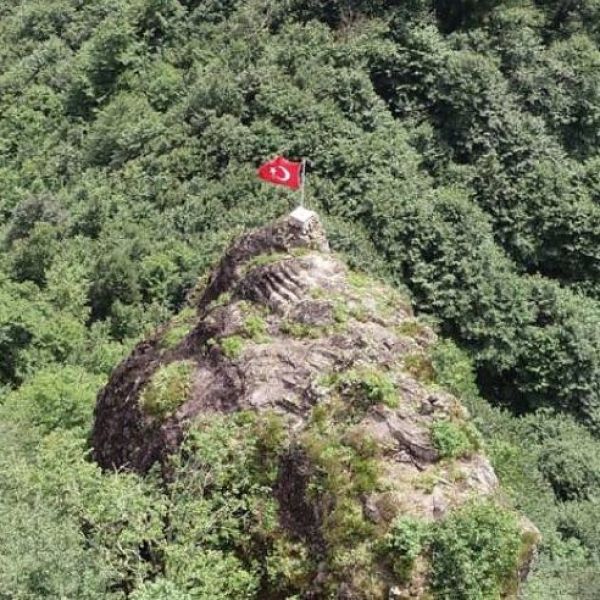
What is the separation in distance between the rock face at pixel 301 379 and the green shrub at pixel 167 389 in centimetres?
4

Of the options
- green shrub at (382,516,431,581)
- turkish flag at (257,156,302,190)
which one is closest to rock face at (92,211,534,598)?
green shrub at (382,516,431,581)

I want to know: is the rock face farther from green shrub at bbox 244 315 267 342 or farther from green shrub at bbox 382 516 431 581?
green shrub at bbox 382 516 431 581

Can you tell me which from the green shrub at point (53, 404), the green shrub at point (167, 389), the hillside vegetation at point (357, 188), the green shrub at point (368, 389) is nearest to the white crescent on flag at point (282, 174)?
the green shrub at point (167, 389)

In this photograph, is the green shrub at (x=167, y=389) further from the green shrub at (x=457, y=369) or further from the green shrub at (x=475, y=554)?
the green shrub at (x=457, y=369)

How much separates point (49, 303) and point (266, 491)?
26060 mm

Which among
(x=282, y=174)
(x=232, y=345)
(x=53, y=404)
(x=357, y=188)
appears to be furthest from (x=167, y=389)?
(x=357, y=188)

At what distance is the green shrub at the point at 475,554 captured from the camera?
1830 cm

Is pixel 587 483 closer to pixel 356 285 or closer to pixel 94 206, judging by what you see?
pixel 356 285

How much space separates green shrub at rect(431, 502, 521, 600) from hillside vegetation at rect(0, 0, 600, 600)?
11722 mm

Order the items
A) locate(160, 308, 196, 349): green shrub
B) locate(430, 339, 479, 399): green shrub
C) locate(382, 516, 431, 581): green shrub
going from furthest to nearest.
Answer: locate(430, 339, 479, 399): green shrub, locate(160, 308, 196, 349): green shrub, locate(382, 516, 431, 581): green shrub

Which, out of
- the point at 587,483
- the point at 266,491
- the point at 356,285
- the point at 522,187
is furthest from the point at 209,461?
the point at 522,187

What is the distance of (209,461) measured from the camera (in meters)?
21.5

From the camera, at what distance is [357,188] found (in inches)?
1941

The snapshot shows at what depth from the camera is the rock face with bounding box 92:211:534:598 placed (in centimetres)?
2059
